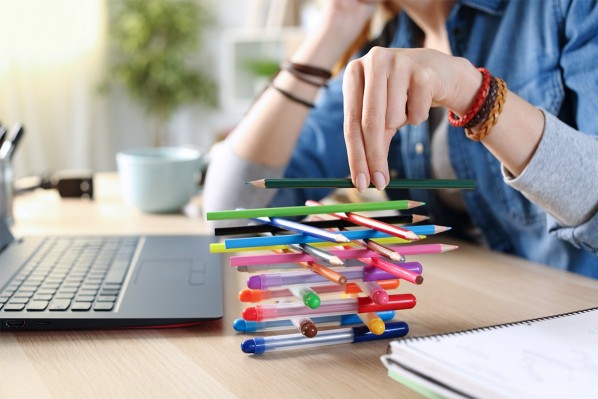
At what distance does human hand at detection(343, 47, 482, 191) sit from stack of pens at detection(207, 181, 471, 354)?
5 centimetres

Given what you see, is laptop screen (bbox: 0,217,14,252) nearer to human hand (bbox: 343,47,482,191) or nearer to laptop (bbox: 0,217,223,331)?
laptop (bbox: 0,217,223,331)

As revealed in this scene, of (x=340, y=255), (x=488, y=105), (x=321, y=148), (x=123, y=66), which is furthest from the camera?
(x=123, y=66)

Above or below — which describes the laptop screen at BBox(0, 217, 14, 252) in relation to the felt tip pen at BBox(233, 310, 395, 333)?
above

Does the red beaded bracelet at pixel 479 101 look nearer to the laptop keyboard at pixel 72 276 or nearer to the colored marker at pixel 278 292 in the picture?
the colored marker at pixel 278 292

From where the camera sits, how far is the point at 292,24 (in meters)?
2.83

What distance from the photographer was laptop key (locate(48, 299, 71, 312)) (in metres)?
0.55

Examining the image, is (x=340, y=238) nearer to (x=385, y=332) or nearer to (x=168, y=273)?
(x=385, y=332)

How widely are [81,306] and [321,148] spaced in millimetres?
543

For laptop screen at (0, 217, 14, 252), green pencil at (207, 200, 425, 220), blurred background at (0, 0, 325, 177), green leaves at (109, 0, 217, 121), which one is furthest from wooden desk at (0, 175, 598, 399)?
green leaves at (109, 0, 217, 121)

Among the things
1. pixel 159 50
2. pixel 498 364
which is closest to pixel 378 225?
pixel 498 364

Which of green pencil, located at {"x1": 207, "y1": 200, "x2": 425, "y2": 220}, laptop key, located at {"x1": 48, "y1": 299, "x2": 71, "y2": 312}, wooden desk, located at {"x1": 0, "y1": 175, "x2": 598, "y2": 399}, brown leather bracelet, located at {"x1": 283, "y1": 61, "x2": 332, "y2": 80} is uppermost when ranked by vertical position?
brown leather bracelet, located at {"x1": 283, "y1": 61, "x2": 332, "y2": 80}

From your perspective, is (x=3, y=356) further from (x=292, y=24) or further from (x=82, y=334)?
(x=292, y=24)

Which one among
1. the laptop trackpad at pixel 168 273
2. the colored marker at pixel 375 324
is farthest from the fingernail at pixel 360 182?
the laptop trackpad at pixel 168 273

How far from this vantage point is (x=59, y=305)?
56 centimetres
